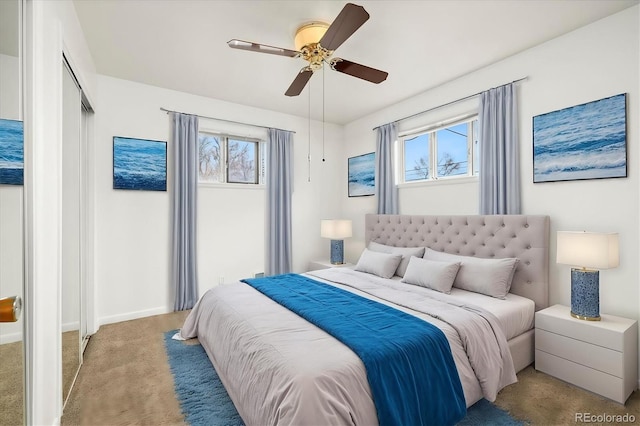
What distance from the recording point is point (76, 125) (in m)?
2.53

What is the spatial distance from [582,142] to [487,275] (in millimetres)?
1340


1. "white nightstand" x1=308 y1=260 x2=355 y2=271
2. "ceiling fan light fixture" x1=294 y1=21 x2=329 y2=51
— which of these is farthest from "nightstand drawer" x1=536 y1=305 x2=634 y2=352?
"ceiling fan light fixture" x1=294 y1=21 x2=329 y2=51

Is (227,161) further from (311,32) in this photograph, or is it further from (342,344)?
(342,344)

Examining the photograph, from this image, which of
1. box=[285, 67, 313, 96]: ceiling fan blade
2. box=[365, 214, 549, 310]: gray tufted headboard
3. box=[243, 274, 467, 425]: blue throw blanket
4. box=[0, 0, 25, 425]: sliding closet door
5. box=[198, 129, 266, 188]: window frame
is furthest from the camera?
box=[198, 129, 266, 188]: window frame

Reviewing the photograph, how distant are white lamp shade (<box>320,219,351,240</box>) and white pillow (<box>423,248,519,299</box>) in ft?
6.02

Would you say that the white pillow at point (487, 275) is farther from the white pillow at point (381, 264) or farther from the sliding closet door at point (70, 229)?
the sliding closet door at point (70, 229)

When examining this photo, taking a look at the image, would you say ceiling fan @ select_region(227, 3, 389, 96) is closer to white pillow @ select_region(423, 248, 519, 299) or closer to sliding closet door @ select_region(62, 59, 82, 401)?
sliding closet door @ select_region(62, 59, 82, 401)

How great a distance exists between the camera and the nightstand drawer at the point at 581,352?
6.73ft

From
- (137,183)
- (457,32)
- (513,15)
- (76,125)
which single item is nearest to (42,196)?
(76,125)

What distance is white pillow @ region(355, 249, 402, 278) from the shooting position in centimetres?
344

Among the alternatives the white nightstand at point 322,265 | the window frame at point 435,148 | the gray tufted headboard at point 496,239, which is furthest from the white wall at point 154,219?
the gray tufted headboard at point 496,239

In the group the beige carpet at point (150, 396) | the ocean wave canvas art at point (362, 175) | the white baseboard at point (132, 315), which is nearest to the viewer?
the beige carpet at point (150, 396)

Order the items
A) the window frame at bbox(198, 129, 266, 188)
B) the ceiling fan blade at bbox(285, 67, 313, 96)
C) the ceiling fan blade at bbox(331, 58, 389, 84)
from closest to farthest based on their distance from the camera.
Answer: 1. the ceiling fan blade at bbox(331, 58, 389, 84)
2. the ceiling fan blade at bbox(285, 67, 313, 96)
3. the window frame at bbox(198, 129, 266, 188)

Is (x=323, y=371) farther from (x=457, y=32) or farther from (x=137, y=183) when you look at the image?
(x=137, y=183)
